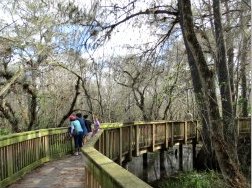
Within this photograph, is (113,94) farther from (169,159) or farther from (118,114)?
(169,159)

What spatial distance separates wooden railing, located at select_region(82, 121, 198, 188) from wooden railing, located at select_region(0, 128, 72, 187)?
6.64 ft

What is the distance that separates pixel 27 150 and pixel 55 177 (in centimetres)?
147

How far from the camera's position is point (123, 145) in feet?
52.0

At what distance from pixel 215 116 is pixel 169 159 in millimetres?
19310

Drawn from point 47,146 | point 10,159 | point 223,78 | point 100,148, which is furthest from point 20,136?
point 223,78

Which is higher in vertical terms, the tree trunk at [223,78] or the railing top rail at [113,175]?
the tree trunk at [223,78]

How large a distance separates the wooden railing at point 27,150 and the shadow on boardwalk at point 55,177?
0.22 metres

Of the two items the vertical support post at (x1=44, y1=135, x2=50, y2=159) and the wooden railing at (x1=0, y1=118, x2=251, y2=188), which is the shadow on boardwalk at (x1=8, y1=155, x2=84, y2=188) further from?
the vertical support post at (x1=44, y1=135, x2=50, y2=159)

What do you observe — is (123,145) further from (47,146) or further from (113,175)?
(113,175)

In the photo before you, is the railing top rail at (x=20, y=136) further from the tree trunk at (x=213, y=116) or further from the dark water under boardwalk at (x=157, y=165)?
the dark water under boardwalk at (x=157, y=165)

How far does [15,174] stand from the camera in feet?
35.1

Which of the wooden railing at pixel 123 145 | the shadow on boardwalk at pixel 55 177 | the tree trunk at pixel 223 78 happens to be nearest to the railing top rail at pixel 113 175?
the wooden railing at pixel 123 145

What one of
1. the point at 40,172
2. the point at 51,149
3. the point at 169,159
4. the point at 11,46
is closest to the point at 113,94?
the point at 169,159

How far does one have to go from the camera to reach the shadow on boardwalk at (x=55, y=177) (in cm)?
994
